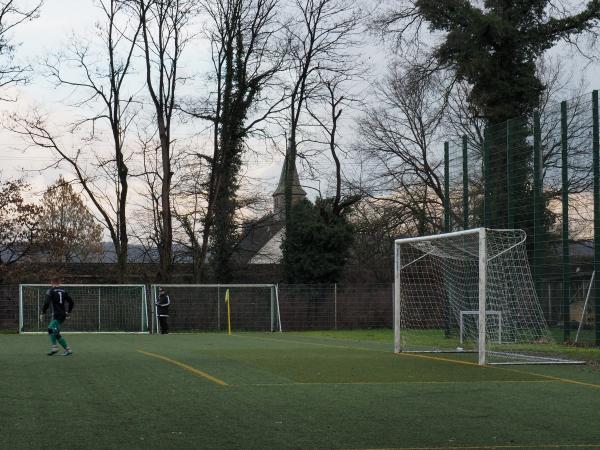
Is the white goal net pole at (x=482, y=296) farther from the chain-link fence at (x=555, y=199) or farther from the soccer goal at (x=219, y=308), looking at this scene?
the soccer goal at (x=219, y=308)

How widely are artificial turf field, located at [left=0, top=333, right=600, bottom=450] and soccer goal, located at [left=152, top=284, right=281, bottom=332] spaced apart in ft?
67.3

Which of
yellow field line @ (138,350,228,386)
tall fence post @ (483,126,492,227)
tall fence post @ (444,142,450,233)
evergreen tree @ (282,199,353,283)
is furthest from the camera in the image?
evergreen tree @ (282,199,353,283)

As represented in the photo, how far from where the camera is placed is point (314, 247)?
145 ft

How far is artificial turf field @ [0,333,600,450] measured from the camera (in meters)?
8.37

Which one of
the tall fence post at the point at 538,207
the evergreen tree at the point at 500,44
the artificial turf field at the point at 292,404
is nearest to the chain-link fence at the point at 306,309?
the evergreen tree at the point at 500,44

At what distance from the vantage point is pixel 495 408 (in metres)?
10.5

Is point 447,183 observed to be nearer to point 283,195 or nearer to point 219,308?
point 219,308

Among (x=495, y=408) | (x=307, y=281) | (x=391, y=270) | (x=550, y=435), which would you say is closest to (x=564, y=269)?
(x=495, y=408)

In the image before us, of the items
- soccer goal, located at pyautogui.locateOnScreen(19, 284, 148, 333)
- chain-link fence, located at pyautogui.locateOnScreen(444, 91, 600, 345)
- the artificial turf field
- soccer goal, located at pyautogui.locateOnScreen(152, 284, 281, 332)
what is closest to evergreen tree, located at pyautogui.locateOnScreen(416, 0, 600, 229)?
chain-link fence, located at pyautogui.locateOnScreen(444, 91, 600, 345)

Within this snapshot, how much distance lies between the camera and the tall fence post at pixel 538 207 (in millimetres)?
22672

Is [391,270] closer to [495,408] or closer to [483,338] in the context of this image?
[483,338]

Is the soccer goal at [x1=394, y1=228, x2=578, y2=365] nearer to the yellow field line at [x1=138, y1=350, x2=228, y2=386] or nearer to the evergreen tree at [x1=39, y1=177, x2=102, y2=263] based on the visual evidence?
the yellow field line at [x1=138, y1=350, x2=228, y2=386]

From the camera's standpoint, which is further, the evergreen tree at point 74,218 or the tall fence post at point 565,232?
the evergreen tree at point 74,218

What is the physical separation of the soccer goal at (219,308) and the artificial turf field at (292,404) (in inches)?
808
